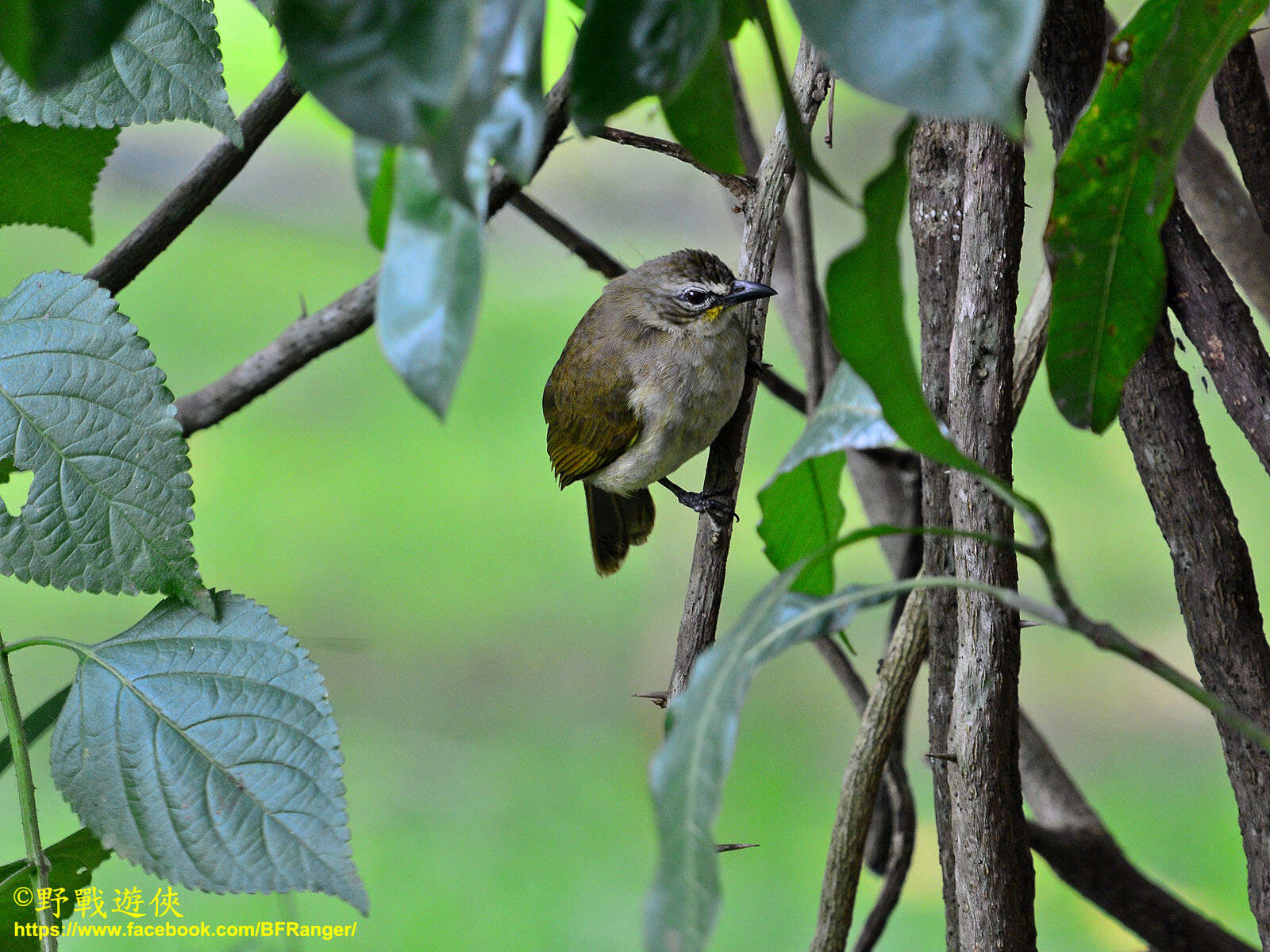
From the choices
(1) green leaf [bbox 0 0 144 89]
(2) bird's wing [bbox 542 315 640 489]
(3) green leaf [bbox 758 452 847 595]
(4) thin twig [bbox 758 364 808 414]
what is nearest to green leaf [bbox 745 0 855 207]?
(1) green leaf [bbox 0 0 144 89]

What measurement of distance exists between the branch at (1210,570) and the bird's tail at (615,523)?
99 centimetres

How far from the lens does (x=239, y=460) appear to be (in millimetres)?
3500

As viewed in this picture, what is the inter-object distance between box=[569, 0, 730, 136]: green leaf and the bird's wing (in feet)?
3.97

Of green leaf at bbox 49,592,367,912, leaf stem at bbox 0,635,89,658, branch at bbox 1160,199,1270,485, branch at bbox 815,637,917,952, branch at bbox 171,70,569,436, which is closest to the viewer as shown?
green leaf at bbox 49,592,367,912

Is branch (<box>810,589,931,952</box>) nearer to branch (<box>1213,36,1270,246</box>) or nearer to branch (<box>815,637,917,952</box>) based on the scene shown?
branch (<box>815,637,917,952</box>)

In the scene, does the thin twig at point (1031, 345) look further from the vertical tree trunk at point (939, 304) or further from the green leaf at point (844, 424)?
the green leaf at point (844, 424)

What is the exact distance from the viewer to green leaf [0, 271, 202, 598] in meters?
0.83

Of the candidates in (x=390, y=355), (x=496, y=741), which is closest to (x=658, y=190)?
(x=496, y=741)

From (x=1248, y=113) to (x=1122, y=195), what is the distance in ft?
1.93

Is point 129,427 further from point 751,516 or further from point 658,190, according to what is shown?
point 658,190

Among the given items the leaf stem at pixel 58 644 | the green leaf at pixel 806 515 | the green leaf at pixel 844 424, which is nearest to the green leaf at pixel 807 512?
the green leaf at pixel 806 515

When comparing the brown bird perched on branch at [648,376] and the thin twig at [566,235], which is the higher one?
the thin twig at [566,235]

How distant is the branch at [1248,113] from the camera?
111 cm

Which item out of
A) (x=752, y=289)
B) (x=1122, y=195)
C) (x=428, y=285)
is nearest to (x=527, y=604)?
(x=752, y=289)
